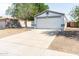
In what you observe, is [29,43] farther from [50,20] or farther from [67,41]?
[67,41]

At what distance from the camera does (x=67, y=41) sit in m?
4.80

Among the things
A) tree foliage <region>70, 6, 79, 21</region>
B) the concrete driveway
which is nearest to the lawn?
the concrete driveway

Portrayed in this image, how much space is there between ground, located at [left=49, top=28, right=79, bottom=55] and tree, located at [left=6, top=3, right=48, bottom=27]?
0.92 m

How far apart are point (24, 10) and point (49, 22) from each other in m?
0.83

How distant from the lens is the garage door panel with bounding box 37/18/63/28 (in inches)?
196

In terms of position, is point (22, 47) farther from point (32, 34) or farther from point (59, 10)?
point (59, 10)

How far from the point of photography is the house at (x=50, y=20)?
4.88 m

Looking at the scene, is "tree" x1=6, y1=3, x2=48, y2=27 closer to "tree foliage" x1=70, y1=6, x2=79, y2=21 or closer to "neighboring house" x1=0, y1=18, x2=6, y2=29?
"neighboring house" x1=0, y1=18, x2=6, y2=29

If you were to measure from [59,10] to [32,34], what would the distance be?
1.05 metres

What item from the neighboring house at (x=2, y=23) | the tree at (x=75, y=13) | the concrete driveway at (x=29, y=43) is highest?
the tree at (x=75, y=13)

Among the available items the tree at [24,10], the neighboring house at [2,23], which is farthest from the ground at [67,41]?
the neighboring house at [2,23]

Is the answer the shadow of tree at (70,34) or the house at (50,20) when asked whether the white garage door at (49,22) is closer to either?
the house at (50,20)

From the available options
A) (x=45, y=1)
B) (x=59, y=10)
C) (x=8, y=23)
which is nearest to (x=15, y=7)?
(x=8, y=23)

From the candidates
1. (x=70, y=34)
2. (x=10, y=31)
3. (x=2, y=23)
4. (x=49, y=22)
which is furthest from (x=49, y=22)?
(x=2, y=23)
